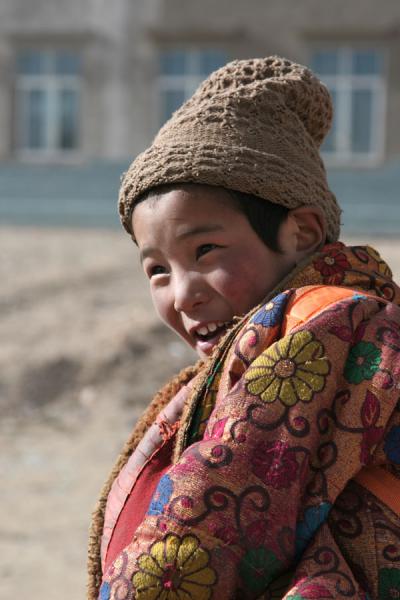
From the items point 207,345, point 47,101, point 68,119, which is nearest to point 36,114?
point 47,101

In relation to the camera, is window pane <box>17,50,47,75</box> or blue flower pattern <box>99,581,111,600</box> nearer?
blue flower pattern <box>99,581,111,600</box>

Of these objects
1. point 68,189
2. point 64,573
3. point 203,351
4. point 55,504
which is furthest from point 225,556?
point 68,189

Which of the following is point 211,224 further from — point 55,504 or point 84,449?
point 84,449

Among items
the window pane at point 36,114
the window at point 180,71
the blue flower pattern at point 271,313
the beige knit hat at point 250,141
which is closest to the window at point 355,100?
the window at point 180,71

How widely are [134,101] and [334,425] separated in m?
17.8

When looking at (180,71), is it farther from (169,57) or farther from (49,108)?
(49,108)

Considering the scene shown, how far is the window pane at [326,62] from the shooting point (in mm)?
18781

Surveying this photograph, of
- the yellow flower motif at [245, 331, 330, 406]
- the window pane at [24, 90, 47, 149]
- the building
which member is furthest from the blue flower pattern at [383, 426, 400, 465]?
the window pane at [24, 90, 47, 149]

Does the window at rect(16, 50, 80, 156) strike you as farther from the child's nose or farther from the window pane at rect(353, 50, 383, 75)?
the child's nose

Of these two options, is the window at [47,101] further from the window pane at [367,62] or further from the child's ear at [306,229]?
the child's ear at [306,229]

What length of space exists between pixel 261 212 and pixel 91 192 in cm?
1388

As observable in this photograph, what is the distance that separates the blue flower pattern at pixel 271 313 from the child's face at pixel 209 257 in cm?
14

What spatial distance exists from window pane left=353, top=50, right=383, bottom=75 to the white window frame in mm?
5282

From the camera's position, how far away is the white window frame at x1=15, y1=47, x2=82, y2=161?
20.1 metres
